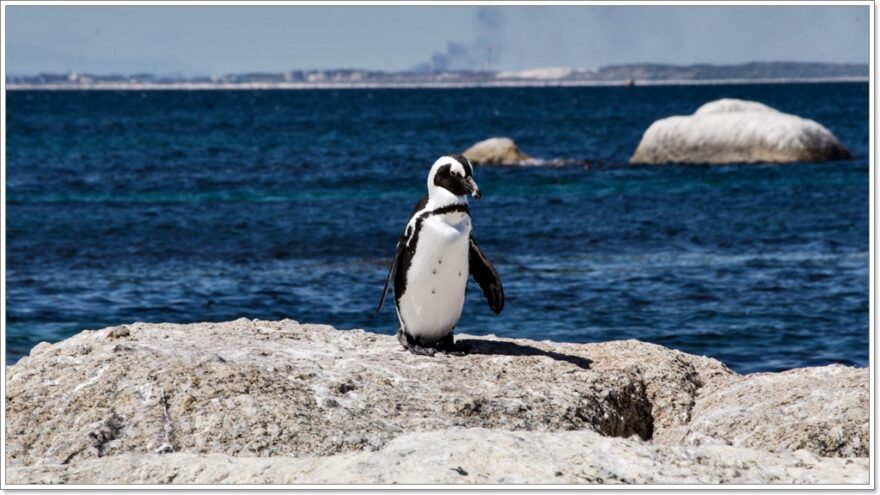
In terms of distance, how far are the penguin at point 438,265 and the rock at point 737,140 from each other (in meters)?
33.3

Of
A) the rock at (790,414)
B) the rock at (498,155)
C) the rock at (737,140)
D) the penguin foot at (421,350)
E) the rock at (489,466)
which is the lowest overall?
the rock at (498,155)

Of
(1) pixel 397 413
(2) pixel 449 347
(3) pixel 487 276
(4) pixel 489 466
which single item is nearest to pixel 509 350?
(2) pixel 449 347

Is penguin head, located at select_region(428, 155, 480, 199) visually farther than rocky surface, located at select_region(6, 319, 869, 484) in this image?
Yes

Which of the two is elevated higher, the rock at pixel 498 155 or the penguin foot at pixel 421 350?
the penguin foot at pixel 421 350

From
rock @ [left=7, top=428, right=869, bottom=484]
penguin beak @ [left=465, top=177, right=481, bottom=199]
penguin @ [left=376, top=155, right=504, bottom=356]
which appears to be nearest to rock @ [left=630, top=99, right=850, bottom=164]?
penguin @ [left=376, top=155, right=504, bottom=356]

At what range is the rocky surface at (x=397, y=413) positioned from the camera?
626 cm

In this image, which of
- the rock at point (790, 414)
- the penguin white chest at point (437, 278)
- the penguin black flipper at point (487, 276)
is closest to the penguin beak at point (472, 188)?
the penguin white chest at point (437, 278)

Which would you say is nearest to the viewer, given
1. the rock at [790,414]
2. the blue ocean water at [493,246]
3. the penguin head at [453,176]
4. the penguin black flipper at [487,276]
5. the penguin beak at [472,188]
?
the rock at [790,414]

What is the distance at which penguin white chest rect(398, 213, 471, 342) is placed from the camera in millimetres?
8938

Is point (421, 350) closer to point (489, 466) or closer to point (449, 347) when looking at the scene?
point (449, 347)

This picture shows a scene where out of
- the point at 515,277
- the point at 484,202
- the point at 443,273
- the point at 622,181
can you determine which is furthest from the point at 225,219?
the point at 443,273

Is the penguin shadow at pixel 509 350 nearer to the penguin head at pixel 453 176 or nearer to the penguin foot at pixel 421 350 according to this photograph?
the penguin foot at pixel 421 350

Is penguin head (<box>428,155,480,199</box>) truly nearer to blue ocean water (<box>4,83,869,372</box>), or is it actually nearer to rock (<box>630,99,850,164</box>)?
blue ocean water (<box>4,83,869,372</box>)

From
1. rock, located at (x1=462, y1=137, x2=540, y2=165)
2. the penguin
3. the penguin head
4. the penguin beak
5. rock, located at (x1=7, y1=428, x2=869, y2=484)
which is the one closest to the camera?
rock, located at (x1=7, y1=428, x2=869, y2=484)
